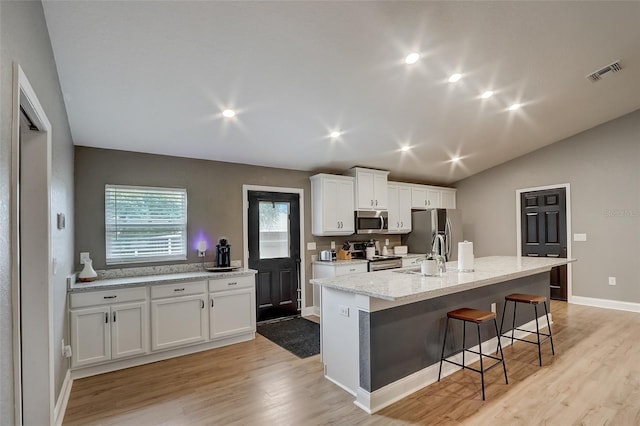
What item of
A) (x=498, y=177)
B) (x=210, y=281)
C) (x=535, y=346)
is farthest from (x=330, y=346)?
(x=498, y=177)

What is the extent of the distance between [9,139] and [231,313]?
3034 millimetres

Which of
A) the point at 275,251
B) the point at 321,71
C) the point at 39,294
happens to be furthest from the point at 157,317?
the point at 321,71

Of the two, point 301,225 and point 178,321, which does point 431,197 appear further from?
point 178,321

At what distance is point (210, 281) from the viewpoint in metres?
3.80

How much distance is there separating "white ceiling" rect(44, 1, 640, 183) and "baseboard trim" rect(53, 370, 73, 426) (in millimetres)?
2329

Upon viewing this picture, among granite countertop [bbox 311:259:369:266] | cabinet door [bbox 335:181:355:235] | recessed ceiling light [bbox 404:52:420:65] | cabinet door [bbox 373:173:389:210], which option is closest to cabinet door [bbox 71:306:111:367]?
granite countertop [bbox 311:259:369:266]

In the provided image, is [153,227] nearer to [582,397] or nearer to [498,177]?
[582,397]

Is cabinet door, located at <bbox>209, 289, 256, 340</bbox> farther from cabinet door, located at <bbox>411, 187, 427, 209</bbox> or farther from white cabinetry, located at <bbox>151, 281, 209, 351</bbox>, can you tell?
cabinet door, located at <bbox>411, 187, 427, 209</bbox>

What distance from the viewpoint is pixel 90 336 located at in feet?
10.2

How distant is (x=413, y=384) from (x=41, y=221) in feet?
9.53

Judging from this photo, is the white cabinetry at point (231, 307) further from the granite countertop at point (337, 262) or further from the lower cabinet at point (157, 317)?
the granite countertop at point (337, 262)

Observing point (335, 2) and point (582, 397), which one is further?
point (582, 397)

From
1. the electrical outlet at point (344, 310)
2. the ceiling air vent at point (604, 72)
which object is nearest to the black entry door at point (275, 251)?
the electrical outlet at point (344, 310)

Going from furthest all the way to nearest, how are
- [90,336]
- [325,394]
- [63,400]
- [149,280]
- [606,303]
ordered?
[606,303], [149,280], [90,336], [325,394], [63,400]
